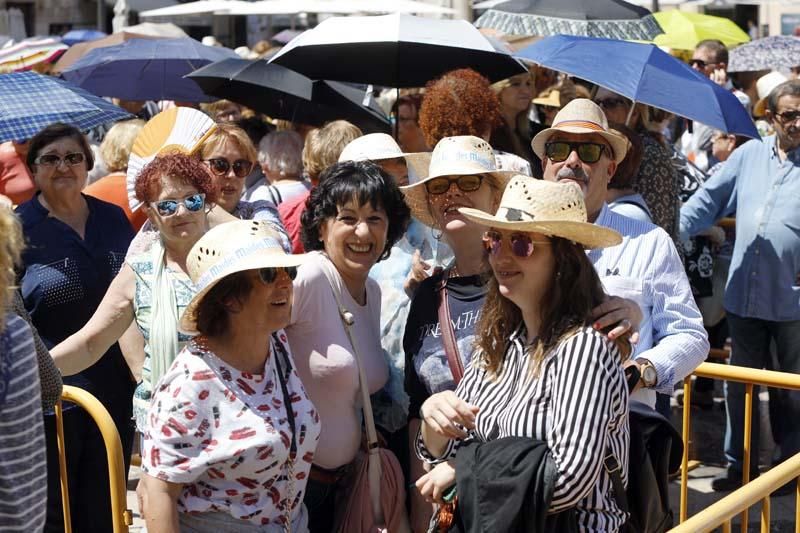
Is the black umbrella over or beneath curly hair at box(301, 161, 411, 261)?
beneath

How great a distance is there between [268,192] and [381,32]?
112 centimetres

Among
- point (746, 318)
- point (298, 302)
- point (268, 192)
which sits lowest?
point (746, 318)

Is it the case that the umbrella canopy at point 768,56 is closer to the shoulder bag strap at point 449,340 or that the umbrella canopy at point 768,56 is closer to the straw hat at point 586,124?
the straw hat at point 586,124

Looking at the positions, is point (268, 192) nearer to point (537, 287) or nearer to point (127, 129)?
point (127, 129)

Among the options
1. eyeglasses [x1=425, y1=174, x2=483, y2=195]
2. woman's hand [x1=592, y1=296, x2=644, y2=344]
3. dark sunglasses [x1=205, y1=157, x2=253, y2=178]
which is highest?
eyeglasses [x1=425, y1=174, x2=483, y2=195]

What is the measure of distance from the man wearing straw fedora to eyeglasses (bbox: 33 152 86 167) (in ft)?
7.26

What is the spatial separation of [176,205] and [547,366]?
176 cm

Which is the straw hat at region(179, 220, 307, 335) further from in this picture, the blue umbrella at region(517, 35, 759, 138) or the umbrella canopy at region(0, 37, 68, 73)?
the umbrella canopy at region(0, 37, 68, 73)

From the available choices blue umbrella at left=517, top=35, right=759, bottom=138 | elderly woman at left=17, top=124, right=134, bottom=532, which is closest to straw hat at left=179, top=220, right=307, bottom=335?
elderly woman at left=17, top=124, right=134, bottom=532

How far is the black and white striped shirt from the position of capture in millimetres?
3043

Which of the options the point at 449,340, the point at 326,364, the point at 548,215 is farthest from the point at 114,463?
the point at 548,215

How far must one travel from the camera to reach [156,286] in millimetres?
4230

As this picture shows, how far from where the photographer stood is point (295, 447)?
3.46 metres

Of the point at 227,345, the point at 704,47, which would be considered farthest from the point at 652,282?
the point at 704,47
